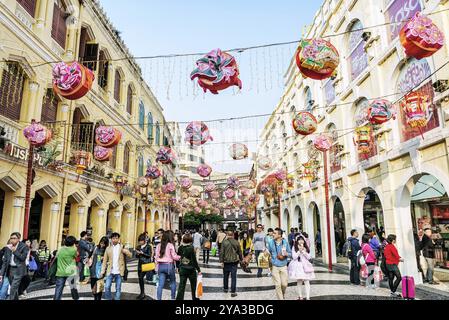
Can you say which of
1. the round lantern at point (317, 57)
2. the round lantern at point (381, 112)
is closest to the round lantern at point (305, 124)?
the round lantern at point (381, 112)

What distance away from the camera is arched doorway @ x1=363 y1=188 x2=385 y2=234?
1354 centimetres

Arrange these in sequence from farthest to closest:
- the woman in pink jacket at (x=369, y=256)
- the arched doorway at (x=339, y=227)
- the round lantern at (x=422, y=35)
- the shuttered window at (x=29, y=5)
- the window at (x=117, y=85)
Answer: the window at (x=117, y=85) → the arched doorway at (x=339, y=227) → the shuttered window at (x=29, y=5) → the woman in pink jacket at (x=369, y=256) → the round lantern at (x=422, y=35)

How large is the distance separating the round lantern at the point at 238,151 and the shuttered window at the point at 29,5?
9.27 m

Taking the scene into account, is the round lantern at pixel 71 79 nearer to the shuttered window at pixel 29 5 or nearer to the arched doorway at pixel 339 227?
the shuttered window at pixel 29 5

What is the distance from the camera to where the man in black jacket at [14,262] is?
648cm

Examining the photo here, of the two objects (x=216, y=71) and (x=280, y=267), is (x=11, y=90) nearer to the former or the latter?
(x=216, y=71)

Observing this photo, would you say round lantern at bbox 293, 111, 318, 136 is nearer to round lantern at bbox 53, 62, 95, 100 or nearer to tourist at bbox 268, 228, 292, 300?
tourist at bbox 268, 228, 292, 300

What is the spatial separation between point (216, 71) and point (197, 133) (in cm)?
426

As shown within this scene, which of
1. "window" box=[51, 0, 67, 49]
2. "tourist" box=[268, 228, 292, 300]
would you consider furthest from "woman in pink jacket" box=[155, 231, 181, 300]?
"window" box=[51, 0, 67, 49]

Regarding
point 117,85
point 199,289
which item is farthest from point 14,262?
→ point 117,85

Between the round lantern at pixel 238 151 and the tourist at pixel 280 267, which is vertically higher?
the round lantern at pixel 238 151

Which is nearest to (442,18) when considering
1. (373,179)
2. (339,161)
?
(373,179)

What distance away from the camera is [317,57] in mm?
6020

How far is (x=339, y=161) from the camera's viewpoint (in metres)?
13.3
